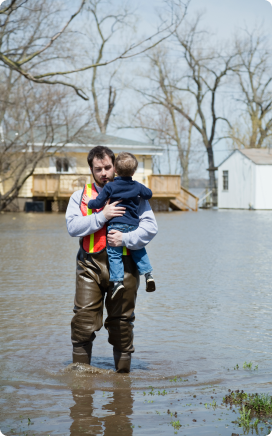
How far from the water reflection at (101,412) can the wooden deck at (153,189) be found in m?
35.2

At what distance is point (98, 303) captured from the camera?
492 centimetres

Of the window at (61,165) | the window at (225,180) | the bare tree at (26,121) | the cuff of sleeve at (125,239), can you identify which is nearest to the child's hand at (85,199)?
the cuff of sleeve at (125,239)

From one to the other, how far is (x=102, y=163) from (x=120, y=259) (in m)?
0.72

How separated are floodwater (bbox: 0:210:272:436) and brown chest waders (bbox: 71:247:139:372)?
0.32m

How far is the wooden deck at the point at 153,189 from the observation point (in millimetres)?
41281

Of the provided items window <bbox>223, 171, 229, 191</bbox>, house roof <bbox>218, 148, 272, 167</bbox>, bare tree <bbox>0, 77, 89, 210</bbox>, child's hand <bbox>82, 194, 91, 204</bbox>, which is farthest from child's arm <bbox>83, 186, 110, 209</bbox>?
window <bbox>223, 171, 229, 191</bbox>

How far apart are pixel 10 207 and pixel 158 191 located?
9.71 m

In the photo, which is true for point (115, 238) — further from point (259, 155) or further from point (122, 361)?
point (259, 155)

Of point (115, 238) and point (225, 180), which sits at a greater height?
point (115, 238)

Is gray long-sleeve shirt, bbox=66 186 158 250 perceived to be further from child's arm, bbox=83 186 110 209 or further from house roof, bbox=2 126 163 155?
house roof, bbox=2 126 163 155

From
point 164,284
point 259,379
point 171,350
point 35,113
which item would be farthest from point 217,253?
point 35,113

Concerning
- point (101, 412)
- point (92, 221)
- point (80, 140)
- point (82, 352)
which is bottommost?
point (101, 412)

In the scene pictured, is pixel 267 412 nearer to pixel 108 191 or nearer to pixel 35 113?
pixel 108 191

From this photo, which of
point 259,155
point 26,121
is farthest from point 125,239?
point 259,155
